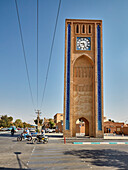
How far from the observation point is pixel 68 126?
34.2 meters

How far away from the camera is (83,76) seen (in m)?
36.8

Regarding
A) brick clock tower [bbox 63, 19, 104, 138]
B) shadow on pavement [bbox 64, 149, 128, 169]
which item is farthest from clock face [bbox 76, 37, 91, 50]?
shadow on pavement [bbox 64, 149, 128, 169]

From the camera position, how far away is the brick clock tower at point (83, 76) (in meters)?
34.8

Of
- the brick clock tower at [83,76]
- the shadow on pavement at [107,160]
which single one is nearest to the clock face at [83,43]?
the brick clock tower at [83,76]

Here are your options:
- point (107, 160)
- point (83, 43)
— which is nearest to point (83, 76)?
point (83, 43)

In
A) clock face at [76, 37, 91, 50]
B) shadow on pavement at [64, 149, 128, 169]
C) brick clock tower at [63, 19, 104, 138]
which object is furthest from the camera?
clock face at [76, 37, 91, 50]

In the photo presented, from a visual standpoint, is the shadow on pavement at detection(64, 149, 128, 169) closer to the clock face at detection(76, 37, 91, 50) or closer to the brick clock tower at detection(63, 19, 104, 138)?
the brick clock tower at detection(63, 19, 104, 138)

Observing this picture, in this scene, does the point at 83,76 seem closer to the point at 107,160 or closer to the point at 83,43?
the point at 83,43

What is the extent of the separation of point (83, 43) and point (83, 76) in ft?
20.6

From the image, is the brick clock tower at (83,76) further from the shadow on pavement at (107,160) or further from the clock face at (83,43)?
the shadow on pavement at (107,160)

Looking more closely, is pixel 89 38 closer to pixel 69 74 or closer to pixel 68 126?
pixel 69 74

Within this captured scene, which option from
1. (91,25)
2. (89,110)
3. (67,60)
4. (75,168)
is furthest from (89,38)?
(75,168)

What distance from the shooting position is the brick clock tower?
34812 mm

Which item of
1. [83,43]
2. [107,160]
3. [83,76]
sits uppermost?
[83,43]
